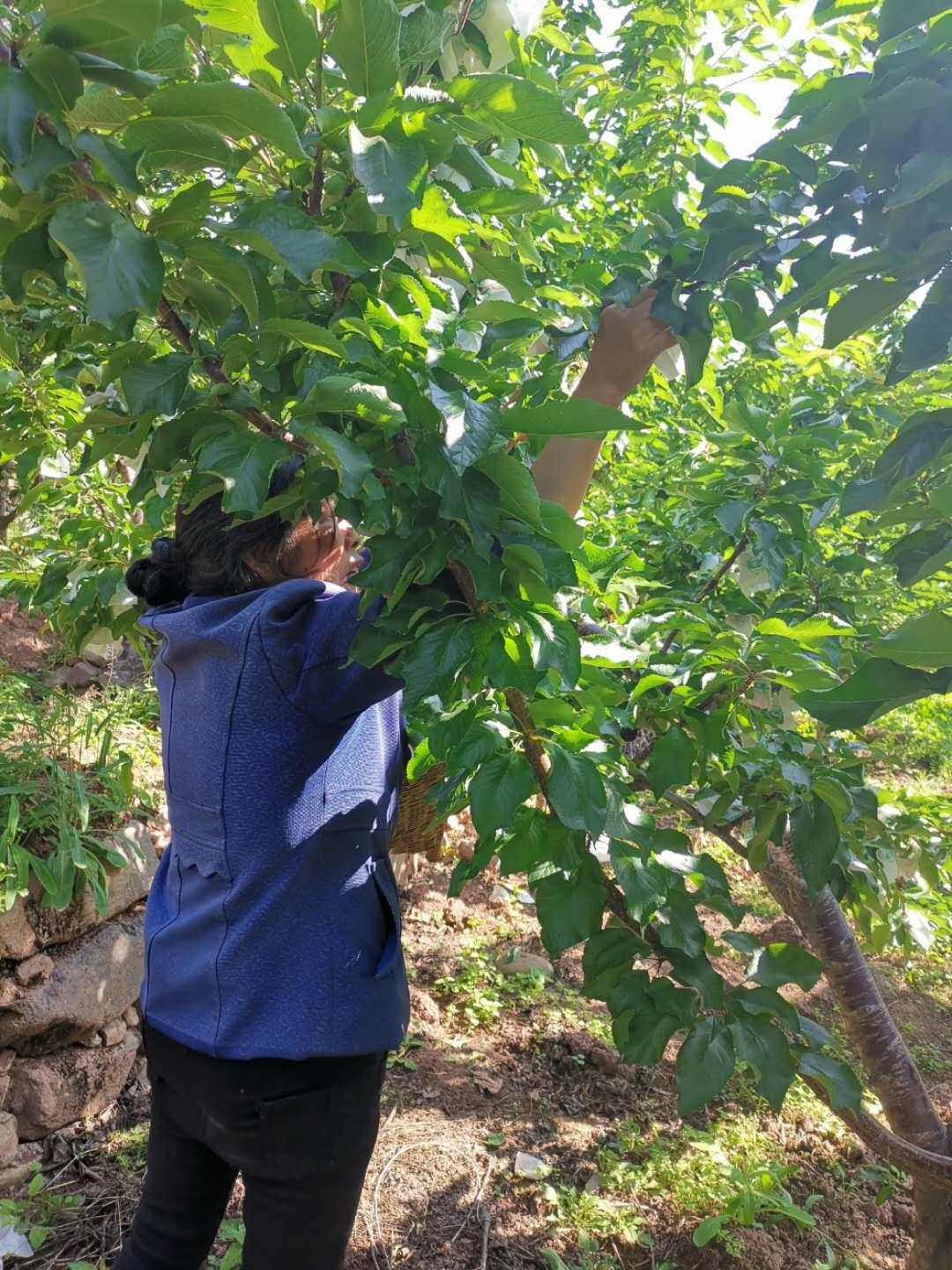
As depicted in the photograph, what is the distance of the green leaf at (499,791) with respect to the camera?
1.00 m

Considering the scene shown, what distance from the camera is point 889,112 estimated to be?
2.51 ft

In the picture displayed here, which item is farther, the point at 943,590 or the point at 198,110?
the point at 943,590

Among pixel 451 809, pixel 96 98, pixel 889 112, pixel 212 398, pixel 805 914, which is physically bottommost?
pixel 805 914

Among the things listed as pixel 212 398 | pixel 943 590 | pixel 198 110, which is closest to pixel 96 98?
pixel 198 110

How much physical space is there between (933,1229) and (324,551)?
205 cm

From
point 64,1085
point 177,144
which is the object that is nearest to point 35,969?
point 64,1085

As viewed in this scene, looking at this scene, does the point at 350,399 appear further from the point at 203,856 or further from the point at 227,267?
the point at 203,856

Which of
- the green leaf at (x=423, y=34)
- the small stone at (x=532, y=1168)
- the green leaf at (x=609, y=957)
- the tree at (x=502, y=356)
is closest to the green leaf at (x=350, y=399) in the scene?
the tree at (x=502, y=356)

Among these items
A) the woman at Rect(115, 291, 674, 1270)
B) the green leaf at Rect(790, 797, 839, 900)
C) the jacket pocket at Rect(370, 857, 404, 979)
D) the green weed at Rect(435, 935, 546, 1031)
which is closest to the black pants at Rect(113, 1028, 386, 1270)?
the woman at Rect(115, 291, 674, 1270)

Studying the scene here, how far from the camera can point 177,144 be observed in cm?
70

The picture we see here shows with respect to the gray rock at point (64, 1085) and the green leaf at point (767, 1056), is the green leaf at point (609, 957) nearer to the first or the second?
the green leaf at point (767, 1056)

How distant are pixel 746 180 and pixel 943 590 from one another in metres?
1.67

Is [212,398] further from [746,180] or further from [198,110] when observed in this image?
[746,180]

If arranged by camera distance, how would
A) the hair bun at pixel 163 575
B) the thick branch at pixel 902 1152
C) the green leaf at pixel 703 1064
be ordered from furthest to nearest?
the thick branch at pixel 902 1152
the hair bun at pixel 163 575
the green leaf at pixel 703 1064
